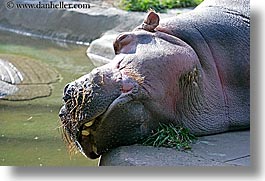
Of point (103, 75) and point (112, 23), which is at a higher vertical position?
point (103, 75)

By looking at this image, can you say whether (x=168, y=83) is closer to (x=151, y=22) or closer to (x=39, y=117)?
(x=151, y=22)

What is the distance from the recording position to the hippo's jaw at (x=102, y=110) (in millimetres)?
A: 1923

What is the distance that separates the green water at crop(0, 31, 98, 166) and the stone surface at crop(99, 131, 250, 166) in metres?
0.24

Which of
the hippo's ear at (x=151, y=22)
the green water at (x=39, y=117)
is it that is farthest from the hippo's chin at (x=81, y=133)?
the hippo's ear at (x=151, y=22)

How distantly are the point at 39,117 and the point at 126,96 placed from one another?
28.6 inches

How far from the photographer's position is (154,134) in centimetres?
199

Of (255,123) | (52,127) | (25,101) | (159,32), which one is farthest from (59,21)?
(255,123)

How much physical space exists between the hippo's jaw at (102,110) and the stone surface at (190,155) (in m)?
0.04

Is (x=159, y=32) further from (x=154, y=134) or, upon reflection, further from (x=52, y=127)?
(x=52, y=127)

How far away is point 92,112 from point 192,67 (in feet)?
1.07

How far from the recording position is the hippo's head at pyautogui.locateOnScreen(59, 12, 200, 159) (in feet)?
6.32

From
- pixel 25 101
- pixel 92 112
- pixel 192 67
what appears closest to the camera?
pixel 92 112

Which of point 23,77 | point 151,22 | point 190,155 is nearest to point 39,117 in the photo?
point 23,77

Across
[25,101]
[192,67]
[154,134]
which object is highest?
[192,67]
